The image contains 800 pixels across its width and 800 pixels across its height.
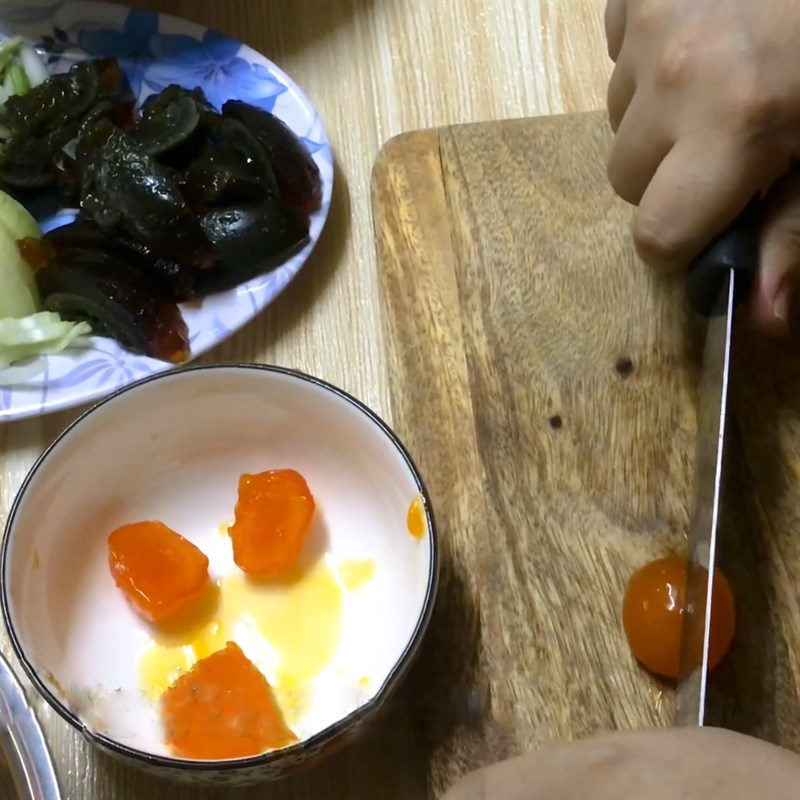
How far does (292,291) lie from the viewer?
36.8 inches

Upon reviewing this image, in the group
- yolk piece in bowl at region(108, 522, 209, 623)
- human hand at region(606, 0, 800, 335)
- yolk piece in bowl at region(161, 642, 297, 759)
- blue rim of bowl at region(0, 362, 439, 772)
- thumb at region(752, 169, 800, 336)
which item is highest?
human hand at region(606, 0, 800, 335)

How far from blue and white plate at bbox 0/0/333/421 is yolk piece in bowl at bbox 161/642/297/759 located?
1.02ft

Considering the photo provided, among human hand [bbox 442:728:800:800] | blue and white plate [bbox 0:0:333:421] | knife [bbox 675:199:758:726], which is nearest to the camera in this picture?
human hand [bbox 442:728:800:800]

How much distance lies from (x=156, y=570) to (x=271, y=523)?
97mm

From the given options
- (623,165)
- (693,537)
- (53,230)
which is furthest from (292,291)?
(693,537)

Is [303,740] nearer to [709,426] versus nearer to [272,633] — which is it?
[272,633]

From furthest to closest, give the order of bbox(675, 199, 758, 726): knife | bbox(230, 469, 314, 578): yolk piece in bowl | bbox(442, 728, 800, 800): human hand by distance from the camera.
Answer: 1. bbox(230, 469, 314, 578): yolk piece in bowl
2. bbox(675, 199, 758, 726): knife
3. bbox(442, 728, 800, 800): human hand

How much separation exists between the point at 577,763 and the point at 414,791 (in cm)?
22

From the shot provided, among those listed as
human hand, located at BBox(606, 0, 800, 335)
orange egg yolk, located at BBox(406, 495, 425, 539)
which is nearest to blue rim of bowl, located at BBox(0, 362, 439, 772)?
orange egg yolk, located at BBox(406, 495, 425, 539)

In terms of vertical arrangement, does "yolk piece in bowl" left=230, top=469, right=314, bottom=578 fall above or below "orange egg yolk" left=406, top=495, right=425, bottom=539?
below

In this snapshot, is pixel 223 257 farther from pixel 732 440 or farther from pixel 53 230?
pixel 732 440

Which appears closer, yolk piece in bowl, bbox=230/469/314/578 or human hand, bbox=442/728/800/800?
human hand, bbox=442/728/800/800

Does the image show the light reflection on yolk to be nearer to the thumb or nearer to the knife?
the knife

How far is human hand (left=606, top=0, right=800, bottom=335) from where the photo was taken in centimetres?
63
